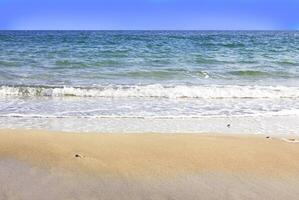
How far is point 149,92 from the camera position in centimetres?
1220

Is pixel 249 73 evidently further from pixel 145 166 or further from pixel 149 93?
pixel 145 166

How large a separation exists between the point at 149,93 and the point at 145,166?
731 centimetres

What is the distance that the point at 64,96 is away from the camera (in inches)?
468

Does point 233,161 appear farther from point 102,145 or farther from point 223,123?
point 223,123

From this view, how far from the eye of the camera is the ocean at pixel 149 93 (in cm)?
793

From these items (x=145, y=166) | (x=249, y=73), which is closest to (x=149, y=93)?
(x=249, y=73)

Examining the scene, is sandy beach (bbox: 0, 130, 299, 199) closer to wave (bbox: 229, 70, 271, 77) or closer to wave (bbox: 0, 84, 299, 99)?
wave (bbox: 0, 84, 299, 99)

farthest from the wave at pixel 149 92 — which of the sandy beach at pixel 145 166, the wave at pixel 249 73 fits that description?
the sandy beach at pixel 145 166

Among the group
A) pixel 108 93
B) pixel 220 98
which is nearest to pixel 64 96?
pixel 108 93

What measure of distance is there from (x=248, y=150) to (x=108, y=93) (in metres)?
6.76

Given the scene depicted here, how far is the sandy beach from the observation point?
4031mm

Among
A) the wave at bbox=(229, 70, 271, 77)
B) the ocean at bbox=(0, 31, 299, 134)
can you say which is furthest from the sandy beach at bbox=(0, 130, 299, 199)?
the wave at bbox=(229, 70, 271, 77)

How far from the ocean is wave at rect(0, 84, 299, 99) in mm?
23

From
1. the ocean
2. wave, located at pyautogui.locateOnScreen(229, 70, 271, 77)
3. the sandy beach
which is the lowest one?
wave, located at pyautogui.locateOnScreen(229, 70, 271, 77)
